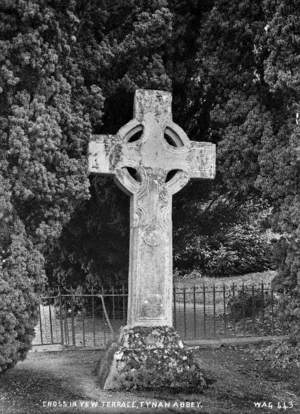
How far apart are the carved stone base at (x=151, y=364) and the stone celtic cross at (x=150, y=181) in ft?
0.58

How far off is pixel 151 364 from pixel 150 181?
7.30 feet

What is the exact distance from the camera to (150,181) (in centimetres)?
686

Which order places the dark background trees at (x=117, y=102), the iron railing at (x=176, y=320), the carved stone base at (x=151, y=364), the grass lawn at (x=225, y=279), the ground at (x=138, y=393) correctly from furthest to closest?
the grass lawn at (x=225, y=279)
the iron railing at (x=176, y=320)
the dark background trees at (x=117, y=102)
the carved stone base at (x=151, y=364)
the ground at (x=138, y=393)

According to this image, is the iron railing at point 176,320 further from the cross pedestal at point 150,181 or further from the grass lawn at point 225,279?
the grass lawn at point 225,279

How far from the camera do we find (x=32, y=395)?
618 centimetres

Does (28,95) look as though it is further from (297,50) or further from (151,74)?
(297,50)

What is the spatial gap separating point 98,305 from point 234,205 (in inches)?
149

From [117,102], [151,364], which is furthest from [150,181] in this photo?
[117,102]

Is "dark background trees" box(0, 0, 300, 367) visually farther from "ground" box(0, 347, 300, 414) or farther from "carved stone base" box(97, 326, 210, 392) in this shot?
"carved stone base" box(97, 326, 210, 392)

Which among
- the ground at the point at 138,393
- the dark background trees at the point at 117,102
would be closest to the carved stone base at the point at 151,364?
the ground at the point at 138,393

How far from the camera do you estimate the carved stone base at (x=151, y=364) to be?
20.6 feet

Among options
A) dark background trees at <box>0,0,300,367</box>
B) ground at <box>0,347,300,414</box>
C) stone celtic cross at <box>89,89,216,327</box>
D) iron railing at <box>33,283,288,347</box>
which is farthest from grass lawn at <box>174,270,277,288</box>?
stone celtic cross at <box>89,89,216,327</box>

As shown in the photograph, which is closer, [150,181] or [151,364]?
[151,364]

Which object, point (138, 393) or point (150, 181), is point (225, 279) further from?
point (138, 393)
